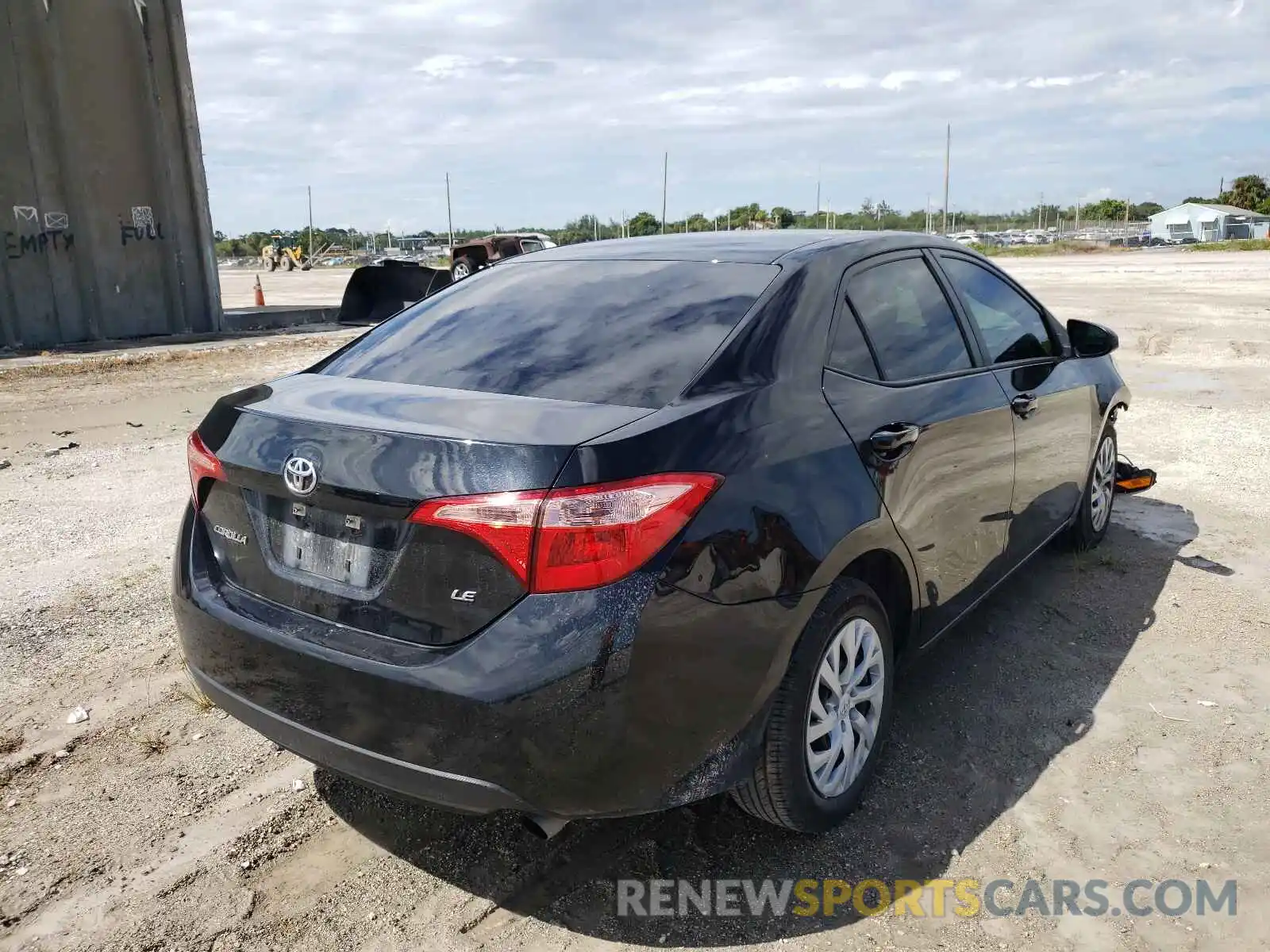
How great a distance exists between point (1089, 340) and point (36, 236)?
14.8 meters

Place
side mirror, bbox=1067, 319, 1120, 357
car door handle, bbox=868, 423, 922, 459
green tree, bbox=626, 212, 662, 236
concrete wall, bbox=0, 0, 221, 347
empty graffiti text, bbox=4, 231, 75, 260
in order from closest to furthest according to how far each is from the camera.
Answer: car door handle, bbox=868, 423, 922, 459
side mirror, bbox=1067, 319, 1120, 357
concrete wall, bbox=0, 0, 221, 347
empty graffiti text, bbox=4, 231, 75, 260
green tree, bbox=626, 212, 662, 236

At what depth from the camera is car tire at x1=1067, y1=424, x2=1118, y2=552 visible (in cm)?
494

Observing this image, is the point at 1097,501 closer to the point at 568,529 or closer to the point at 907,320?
the point at 907,320

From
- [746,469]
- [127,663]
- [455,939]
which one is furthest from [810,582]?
[127,663]

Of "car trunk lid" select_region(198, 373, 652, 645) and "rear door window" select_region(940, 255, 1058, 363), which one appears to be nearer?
"car trunk lid" select_region(198, 373, 652, 645)

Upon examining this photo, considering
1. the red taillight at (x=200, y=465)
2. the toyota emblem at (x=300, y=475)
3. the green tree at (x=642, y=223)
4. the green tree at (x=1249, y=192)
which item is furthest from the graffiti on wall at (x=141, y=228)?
the green tree at (x=1249, y=192)

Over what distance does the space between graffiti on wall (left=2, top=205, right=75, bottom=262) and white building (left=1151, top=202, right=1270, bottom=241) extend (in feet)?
245

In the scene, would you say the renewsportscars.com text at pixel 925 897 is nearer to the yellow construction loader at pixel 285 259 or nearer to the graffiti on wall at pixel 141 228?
the graffiti on wall at pixel 141 228

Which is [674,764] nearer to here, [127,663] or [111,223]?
[127,663]

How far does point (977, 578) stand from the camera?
11.8ft

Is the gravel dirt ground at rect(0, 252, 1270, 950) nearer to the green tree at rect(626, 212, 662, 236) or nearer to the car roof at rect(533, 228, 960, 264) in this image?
the car roof at rect(533, 228, 960, 264)

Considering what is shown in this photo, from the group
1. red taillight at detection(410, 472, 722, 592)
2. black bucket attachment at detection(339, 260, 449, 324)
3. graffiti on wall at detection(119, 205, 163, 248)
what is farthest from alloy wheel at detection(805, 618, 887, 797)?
graffiti on wall at detection(119, 205, 163, 248)

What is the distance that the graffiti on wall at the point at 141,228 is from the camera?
51.0ft

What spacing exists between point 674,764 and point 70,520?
4839 mm
